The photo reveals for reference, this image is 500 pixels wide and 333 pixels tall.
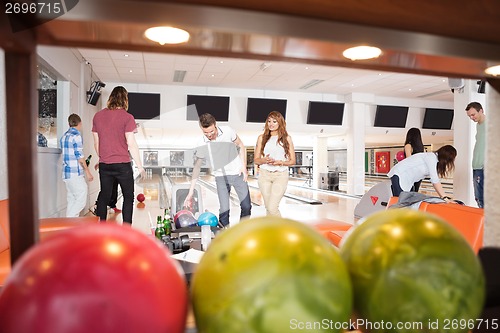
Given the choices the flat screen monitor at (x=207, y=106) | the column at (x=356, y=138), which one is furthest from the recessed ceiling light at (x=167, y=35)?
the column at (x=356, y=138)

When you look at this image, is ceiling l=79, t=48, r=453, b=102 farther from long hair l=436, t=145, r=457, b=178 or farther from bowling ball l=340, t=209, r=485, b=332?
bowling ball l=340, t=209, r=485, b=332

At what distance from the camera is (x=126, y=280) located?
0.38 m

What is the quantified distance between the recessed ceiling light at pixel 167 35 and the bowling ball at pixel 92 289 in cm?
26

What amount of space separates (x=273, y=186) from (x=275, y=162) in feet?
0.94

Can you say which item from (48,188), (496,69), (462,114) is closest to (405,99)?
(462,114)

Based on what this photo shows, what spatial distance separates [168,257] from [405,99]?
43.2 ft

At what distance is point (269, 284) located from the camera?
0.41m

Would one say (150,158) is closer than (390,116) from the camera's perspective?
No

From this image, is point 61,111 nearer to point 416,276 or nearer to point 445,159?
point 445,159

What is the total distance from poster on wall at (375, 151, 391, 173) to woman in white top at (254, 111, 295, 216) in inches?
1102

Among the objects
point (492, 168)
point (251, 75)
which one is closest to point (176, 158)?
point (251, 75)

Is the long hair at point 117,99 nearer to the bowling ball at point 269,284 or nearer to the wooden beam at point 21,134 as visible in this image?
the wooden beam at point 21,134

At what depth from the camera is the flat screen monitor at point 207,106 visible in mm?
10250

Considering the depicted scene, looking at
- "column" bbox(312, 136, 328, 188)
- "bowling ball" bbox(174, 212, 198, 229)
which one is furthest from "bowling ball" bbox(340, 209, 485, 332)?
"column" bbox(312, 136, 328, 188)
